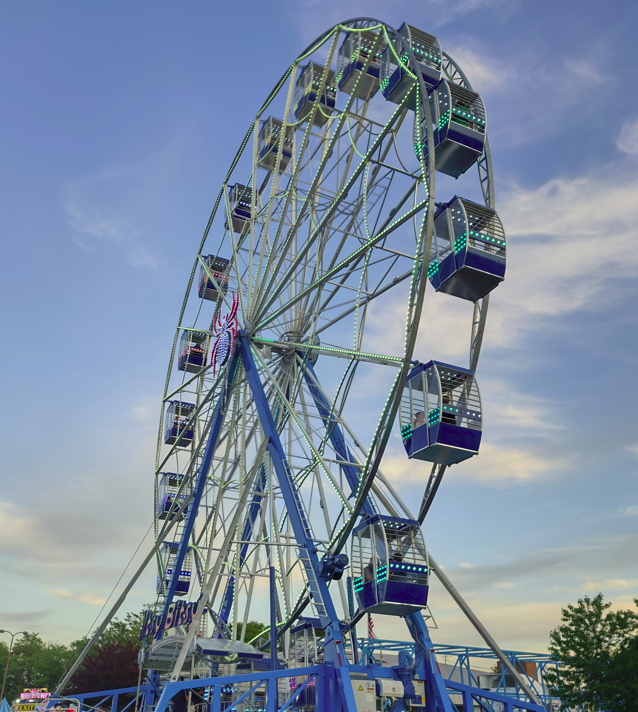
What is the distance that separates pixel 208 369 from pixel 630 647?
734 inches

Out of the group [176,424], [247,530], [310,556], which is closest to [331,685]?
[310,556]

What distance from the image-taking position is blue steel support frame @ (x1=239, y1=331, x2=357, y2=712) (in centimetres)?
1612

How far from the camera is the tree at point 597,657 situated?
21438mm

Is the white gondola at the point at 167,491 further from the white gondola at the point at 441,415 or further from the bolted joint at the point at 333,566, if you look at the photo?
the white gondola at the point at 441,415

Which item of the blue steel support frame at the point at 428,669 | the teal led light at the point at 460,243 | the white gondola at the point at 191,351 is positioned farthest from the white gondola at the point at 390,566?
the white gondola at the point at 191,351

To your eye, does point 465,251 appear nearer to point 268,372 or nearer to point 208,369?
point 268,372

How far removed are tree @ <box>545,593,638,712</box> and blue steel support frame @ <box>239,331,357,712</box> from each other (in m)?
10.0

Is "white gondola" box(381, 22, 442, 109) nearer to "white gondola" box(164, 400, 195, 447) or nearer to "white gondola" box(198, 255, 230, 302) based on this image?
"white gondola" box(198, 255, 230, 302)

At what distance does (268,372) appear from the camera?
22.4 meters

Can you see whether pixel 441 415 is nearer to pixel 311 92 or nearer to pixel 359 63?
pixel 359 63

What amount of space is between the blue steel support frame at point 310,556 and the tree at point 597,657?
1001 cm

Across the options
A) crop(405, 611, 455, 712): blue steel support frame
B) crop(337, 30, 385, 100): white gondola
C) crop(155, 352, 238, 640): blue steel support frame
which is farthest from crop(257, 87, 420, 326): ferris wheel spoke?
crop(405, 611, 455, 712): blue steel support frame

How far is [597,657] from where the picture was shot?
75.0ft

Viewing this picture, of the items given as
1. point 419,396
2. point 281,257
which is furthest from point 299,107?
point 419,396
